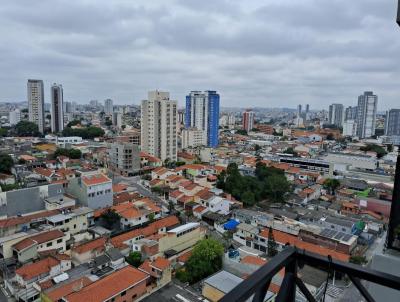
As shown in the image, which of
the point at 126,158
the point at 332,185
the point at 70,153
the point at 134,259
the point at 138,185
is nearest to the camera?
the point at 134,259

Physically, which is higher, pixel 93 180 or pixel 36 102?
pixel 36 102

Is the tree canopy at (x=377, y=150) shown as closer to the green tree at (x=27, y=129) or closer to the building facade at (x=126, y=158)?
the building facade at (x=126, y=158)

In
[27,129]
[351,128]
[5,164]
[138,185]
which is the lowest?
[138,185]

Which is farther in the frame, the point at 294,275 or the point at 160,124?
the point at 160,124

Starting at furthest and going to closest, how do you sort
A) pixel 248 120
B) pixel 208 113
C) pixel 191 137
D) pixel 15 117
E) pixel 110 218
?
pixel 248 120, pixel 15 117, pixel 208 113, pixel 191 137, pixel 110 218

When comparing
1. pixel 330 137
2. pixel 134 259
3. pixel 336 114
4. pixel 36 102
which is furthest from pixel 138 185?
pixel 336 114

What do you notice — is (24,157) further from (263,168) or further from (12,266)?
(263,168)

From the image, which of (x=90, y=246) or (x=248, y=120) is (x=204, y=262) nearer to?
(x=90, y=246)

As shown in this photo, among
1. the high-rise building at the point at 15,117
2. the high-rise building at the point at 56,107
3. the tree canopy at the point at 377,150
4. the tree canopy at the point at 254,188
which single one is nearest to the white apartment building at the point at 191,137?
the tree canopy at the point at 254,188
